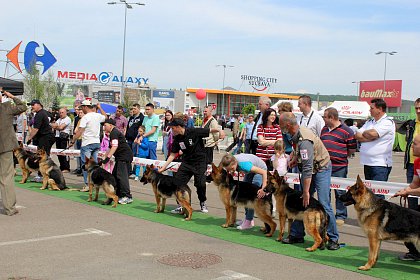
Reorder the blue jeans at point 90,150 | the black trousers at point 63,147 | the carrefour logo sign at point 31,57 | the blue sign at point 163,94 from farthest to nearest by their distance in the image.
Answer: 1. the blue sign at point 163,94
2. the carrefour logo sign at point 31,57
3. the black trousers at point 63,147
4. the blue jeans at point 90,150

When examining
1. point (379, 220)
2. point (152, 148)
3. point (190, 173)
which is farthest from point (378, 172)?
point (152, 148)

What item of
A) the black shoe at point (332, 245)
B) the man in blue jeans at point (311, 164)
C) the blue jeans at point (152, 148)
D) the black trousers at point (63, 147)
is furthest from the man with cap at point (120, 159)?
the black trousers at point (63, 147)

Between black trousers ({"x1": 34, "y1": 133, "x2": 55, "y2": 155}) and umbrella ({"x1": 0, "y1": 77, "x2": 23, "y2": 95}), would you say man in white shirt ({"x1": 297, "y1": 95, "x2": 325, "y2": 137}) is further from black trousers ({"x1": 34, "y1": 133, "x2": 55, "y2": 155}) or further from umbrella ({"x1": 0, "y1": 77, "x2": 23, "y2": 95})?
umbrella ({"x1": 0, "y1": 77, "x2": 23, "y2": 95})

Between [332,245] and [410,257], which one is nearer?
[410,257]

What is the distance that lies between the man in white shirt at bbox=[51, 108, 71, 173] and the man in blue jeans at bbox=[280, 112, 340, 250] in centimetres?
906

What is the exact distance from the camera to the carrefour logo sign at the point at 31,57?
51938 millimetres

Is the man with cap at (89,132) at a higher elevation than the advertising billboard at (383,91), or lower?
lower

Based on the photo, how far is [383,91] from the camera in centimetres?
6862

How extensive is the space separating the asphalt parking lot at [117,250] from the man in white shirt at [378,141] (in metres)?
1.10

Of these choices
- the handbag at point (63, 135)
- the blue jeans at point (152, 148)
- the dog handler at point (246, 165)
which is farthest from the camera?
the handbag at point (63, 135)

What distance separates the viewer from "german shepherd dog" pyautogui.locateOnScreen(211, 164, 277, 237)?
23.6 ft

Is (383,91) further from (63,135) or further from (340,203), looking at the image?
(340,203)

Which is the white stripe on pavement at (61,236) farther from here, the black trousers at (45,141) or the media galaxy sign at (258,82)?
the media galaxy sign at (258,82)

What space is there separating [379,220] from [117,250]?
3.36 metres
